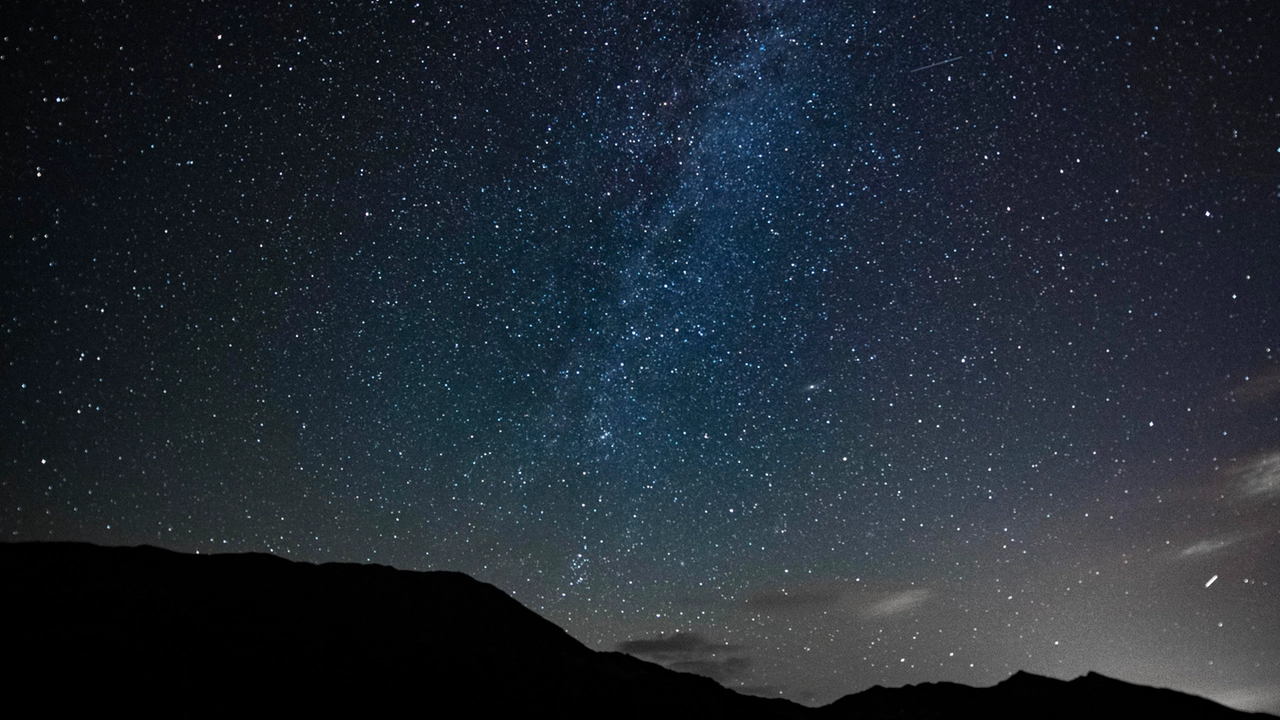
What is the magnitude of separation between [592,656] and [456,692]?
16.4 feet

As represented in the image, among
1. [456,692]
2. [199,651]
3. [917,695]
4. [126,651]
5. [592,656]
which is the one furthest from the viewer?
[917,695]

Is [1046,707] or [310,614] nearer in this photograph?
[310,614]

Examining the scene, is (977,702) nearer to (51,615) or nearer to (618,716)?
(618,716)

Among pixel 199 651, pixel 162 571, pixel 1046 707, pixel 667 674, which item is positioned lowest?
pixel 1046 707

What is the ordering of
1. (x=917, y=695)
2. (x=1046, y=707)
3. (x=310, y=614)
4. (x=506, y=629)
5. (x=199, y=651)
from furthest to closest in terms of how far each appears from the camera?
(x=917, y=695)
(x=1046, y=707)
(x=506, y=629)
(x=310, y=614)
(x=199, y=651)

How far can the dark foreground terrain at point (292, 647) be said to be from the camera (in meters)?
8.71

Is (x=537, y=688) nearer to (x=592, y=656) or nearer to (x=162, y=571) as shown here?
(x=592, y=656)

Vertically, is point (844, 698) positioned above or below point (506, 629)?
below

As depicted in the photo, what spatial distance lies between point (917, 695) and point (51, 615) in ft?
71.1

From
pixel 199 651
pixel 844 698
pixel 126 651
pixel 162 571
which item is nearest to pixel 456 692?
pixel 199 651

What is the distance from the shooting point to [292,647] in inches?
441

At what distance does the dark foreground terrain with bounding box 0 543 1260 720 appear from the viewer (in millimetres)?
8711

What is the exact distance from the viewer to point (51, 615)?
9.24 m

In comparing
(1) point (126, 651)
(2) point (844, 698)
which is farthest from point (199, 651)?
(2) point (844, 698)
